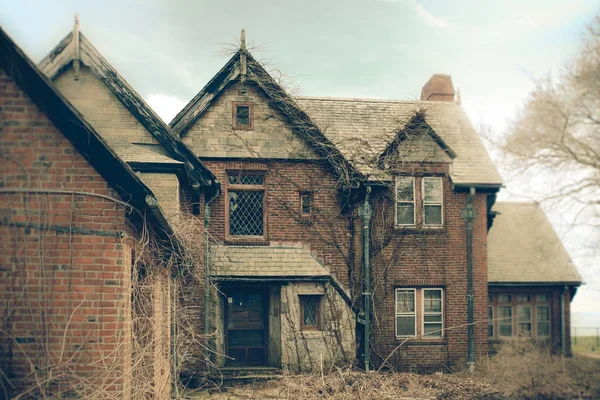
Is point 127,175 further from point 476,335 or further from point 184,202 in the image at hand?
point 476,335

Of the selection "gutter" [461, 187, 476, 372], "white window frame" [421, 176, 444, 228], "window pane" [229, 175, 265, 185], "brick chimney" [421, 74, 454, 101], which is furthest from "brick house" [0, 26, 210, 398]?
"brick chimney" [421, 74, 454, 101]

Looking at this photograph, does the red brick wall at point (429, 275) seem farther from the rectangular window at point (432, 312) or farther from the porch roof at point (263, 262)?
the porch roof at point (263, 262)

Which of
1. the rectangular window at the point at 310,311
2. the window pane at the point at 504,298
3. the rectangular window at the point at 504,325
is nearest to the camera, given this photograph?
the rectangular window at the point at 310,311

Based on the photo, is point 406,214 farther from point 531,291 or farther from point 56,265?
point 56,265

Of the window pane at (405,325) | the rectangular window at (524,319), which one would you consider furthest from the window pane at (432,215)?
the rectangular window at (524,319)

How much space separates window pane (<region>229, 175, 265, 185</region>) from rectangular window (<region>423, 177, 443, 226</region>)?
4920 millimetres

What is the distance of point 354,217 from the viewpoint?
1597 centimetres

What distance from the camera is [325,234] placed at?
15695mm

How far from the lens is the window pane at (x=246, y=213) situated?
15.5m

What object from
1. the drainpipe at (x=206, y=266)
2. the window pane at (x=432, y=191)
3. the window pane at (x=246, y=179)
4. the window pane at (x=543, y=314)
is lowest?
the window pane at (x=543, y=314)

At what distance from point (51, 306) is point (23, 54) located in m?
A: 2.79

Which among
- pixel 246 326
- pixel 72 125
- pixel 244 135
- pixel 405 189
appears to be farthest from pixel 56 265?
pixel 405 189

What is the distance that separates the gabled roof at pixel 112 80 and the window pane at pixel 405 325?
25.8 ft

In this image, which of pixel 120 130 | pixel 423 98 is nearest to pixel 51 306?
pixel 120 130
